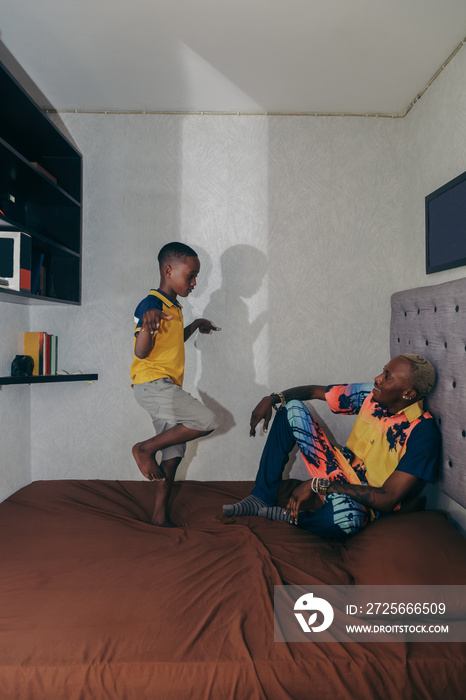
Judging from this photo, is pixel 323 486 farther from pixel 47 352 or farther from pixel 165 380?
pixel 47 352

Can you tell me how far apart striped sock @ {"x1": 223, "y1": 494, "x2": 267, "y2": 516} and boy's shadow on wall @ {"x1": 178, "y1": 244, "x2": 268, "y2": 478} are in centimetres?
69

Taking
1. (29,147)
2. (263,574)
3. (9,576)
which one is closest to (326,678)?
(263,574)

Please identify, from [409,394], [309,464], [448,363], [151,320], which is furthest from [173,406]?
[448,363]

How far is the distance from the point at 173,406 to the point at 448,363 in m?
1.16

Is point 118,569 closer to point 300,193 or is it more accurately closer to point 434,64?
point 300,193

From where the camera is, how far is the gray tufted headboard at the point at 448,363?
Result: 160 cm

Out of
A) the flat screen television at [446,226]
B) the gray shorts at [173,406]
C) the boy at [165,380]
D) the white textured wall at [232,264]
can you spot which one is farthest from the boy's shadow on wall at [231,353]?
the flat screen television at [446,226]

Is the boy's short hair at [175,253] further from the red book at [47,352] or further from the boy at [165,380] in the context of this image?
the red book at [47,352]

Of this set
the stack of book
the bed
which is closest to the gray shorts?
the bed

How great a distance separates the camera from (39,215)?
251cm

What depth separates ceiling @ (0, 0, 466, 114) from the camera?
5.61 feet

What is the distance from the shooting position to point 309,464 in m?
A: 1.89

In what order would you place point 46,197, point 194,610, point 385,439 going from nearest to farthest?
point 194,610 < point 385,439 < point 46,197

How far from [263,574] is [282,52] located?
6.97ft
